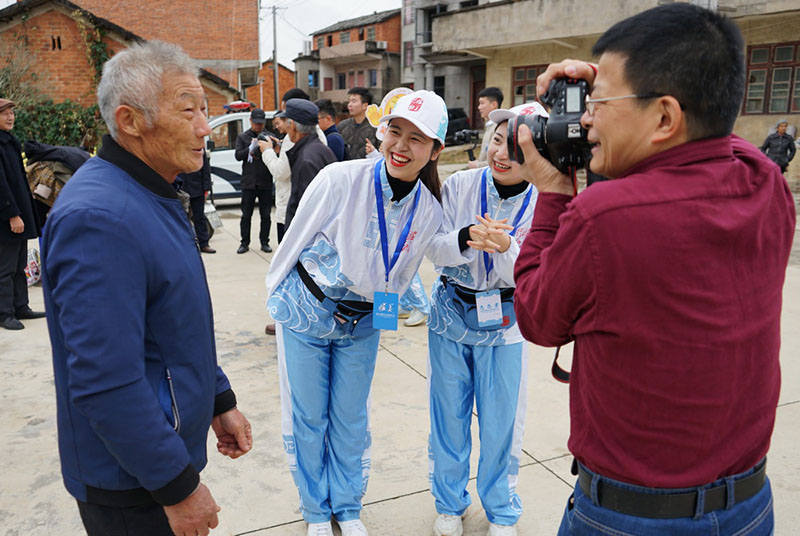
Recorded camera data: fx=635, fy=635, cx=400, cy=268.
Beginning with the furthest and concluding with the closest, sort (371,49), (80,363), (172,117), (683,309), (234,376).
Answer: (371,49), (234,376), (172,117), (80,363), (683,309)

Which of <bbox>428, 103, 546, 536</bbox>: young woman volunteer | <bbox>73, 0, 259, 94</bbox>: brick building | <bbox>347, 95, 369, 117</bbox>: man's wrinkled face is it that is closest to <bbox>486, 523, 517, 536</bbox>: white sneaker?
<bbox>428, 103, 546, 536</bbox>: young woman volunteer

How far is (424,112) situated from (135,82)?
1.17 meters

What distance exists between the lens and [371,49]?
1347 inches

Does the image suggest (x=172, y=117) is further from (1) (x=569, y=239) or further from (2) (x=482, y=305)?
(2) (x=482, y=305)

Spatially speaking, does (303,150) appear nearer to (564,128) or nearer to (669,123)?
(564,128)

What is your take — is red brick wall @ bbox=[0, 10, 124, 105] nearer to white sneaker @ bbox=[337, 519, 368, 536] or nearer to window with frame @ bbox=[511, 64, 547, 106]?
window with frame @ bbox=[511, 64, 547, 106]

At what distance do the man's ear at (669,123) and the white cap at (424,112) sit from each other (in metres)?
1.24

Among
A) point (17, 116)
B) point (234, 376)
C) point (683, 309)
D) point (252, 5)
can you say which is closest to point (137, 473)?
point (683, 309)

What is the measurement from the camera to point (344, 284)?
2.34 m

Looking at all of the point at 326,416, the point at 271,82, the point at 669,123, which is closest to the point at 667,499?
the point at 669,123

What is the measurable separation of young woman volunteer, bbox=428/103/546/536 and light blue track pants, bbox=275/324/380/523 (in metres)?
0.31

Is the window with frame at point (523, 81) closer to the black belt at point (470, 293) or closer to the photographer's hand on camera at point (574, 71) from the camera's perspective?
the black belt at point (470, 293)

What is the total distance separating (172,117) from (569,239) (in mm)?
920

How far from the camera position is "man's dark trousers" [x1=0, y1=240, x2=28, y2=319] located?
5.04 meters
